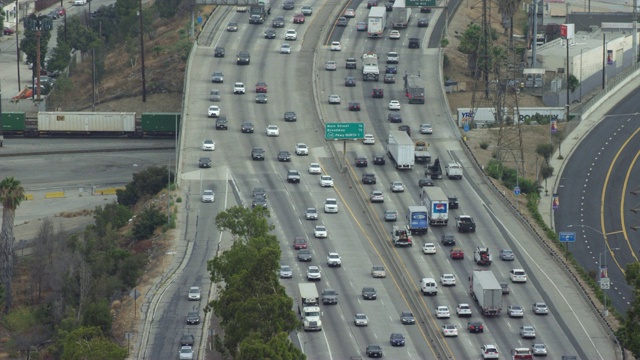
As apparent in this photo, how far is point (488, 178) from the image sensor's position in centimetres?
19725

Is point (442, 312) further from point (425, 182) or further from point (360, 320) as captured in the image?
point (425, 182)

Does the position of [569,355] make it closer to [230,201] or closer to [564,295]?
[564,295]

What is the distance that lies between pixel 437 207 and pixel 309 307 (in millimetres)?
29069

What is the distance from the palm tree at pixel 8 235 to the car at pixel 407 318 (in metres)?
38.1

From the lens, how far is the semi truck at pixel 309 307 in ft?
498

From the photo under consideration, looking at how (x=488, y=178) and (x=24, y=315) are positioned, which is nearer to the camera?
(x=24, y=315)

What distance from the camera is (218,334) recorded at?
149875 millimetres

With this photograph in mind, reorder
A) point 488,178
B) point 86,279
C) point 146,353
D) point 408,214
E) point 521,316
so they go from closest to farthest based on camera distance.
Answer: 1. point 146,353
2. point 521,316
3. point 86,279
4. point 408,214
5. point 488,178

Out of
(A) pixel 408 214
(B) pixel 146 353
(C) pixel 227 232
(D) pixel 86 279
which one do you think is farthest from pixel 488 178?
(B) pixel 146 353

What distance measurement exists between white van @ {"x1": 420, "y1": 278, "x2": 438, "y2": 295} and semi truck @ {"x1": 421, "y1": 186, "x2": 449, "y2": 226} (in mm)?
18135

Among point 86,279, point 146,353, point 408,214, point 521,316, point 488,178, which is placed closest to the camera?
point 146,353

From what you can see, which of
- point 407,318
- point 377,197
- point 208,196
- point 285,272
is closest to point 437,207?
point 377,197

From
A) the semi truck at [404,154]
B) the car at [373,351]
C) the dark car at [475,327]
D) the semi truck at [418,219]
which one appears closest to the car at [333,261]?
the semi truck at [418,219]

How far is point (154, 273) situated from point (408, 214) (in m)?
26.5
